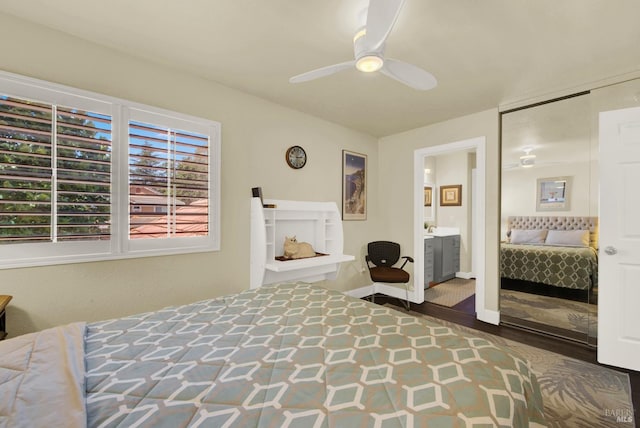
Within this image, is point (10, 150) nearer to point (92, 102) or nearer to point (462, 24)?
point (92, 102)

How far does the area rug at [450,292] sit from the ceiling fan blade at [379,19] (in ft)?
11.5

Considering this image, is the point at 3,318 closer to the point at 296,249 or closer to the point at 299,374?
the point at 299,374

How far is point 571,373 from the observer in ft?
7.05

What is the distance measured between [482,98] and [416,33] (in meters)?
1.46

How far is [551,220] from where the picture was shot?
3021mm

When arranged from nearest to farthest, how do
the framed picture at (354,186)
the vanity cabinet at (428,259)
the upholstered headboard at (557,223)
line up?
1. the upholstered headboard at (557,223)
2. the framed picture at (354,186)
3. the vanity cabinet at (428,259)

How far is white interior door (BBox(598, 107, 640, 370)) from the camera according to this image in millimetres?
2207

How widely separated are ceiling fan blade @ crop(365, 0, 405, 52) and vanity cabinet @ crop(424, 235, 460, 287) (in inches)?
138

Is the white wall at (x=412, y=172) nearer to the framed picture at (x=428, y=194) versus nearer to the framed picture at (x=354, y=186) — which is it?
the framed picture at (x=354, y=186)

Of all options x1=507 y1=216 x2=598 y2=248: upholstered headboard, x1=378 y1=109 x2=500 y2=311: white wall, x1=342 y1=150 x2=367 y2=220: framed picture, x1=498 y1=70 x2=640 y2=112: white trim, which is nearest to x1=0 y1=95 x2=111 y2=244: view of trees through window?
x1=342 y1=150 x2=367 y2=220: framed picture

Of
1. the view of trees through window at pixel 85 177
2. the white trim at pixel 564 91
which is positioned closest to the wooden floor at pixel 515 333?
the white trim at pixel 564 91

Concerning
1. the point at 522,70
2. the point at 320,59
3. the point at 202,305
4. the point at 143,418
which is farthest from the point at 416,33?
the point at 143,418

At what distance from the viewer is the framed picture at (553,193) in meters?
2.83

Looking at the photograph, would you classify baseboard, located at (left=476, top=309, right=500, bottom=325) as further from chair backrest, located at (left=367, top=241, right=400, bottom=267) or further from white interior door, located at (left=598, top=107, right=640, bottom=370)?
chair backrest, located at (left=367, top=241, right=400, bottom=267)
